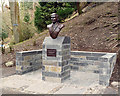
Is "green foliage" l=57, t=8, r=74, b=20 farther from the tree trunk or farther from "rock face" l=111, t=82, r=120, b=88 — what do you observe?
"rock face" l=111, t=82, r=120, b=88

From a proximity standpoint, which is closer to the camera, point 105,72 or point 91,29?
point 105,72

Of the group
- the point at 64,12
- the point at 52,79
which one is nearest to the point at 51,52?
the point at 52,79

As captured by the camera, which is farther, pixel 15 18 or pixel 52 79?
pixel 15 18

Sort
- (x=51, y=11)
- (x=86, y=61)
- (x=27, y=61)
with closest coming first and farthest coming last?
(x=27, y=61)
(x=86, y=61)
(x=51, y=11)

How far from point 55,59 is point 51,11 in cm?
1121

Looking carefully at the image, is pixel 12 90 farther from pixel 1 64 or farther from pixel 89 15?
pixel 89 15

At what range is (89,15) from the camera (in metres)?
14.5

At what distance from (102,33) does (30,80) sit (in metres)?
7.67

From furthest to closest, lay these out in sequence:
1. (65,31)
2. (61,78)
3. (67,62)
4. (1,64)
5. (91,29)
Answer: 1. (65,31)
2. (91,29)
3. (1,64)
4. (67,62)
5. (61,78)

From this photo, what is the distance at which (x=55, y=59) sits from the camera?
19.6 feet

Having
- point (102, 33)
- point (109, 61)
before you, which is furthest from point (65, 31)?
point (109, 61)

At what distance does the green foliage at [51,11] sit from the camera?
15.8 meters

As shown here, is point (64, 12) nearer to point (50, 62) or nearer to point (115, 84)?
point (50, 62)

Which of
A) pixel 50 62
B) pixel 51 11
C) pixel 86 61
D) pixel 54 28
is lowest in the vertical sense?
pixel 86 61
